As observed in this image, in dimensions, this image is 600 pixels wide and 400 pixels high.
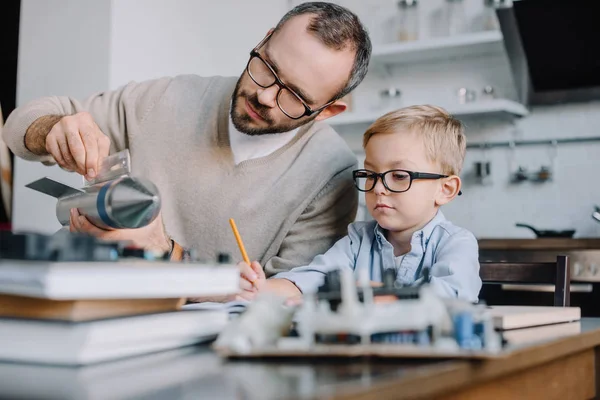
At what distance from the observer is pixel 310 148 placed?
175cm

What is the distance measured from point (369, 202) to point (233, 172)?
1.30 ft

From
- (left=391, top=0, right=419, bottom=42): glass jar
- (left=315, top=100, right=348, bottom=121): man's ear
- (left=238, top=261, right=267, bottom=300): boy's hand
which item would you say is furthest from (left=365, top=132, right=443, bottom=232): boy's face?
(left=391, top=0, right=419, bottom=42): glass jar

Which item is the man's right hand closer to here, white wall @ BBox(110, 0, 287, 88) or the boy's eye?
the boy's eye

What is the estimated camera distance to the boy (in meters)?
1.35

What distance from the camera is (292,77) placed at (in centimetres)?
152

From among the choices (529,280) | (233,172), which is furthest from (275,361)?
(233,172)

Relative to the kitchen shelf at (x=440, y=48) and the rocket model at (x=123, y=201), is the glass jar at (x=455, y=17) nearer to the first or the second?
the kitchen shelf at (x=440, y=48)

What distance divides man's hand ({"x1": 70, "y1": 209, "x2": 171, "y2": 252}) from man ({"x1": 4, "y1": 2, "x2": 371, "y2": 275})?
6.6 inches

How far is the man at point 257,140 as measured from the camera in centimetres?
155

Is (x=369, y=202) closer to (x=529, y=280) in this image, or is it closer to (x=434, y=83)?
(x=529, y=280)

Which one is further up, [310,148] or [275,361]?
[310,148]

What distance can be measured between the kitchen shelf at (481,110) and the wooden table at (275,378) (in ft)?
8.94

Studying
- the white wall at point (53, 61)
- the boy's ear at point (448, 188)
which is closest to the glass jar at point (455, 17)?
the white wall at point (53, 61)

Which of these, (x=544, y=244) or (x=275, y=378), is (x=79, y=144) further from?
(x=544, y=244)
